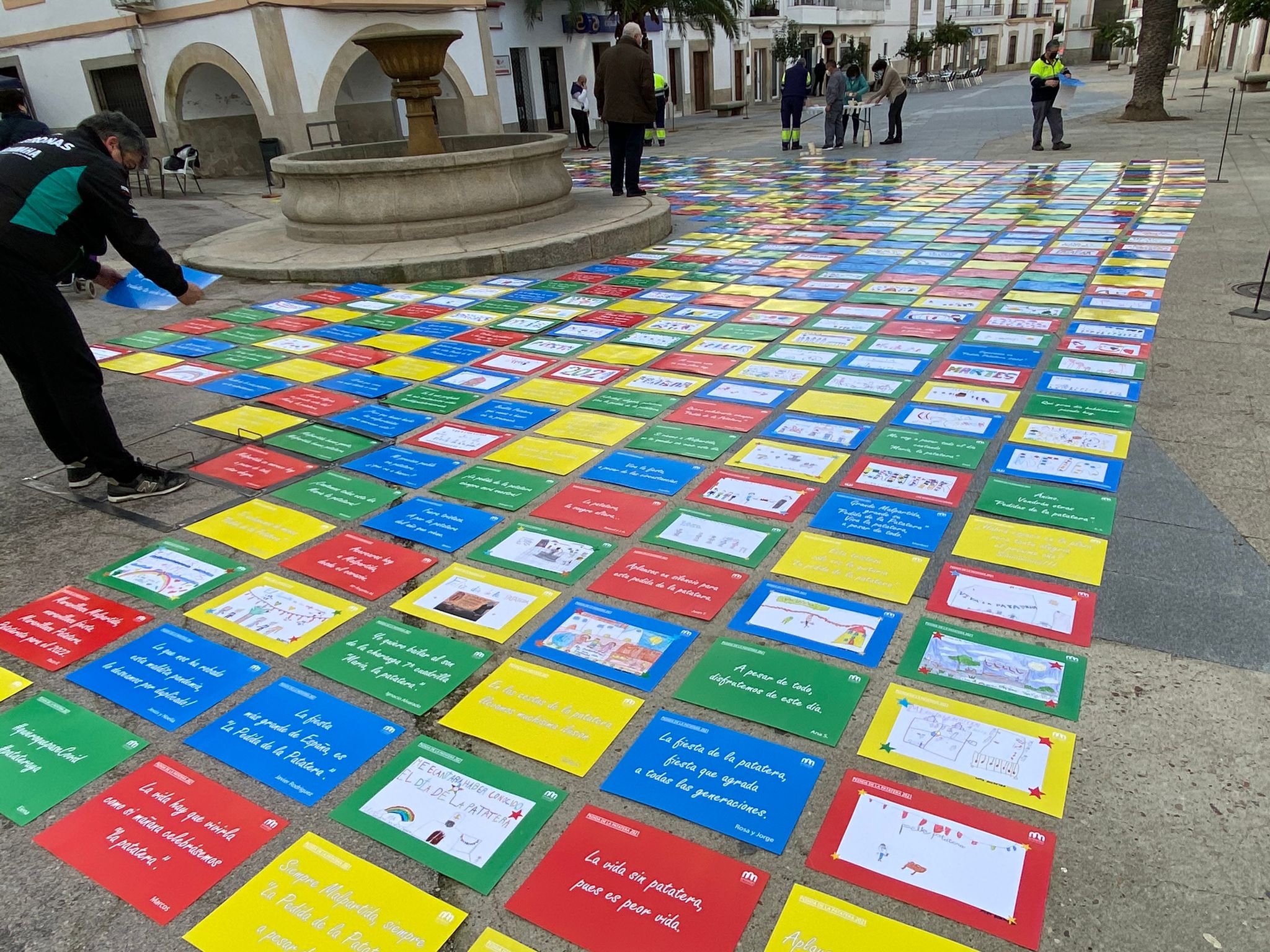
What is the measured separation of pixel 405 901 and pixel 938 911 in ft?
4.12

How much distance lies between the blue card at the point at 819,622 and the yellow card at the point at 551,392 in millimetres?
2324

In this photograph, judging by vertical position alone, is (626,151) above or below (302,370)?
above

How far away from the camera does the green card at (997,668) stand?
263 cm

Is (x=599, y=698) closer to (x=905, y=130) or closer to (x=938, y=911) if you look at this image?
(x=938, y=911)

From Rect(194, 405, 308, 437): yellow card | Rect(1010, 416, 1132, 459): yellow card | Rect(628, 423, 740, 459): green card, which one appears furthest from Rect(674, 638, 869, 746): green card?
Rect(194, 405, 308, 437): yellow card

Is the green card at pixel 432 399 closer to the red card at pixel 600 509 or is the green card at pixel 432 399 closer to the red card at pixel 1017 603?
the red card at pixel 600 509

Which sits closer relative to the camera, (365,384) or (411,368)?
(365,384)

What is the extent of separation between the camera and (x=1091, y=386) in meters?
4.99

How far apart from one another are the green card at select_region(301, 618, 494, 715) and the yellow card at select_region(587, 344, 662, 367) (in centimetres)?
309

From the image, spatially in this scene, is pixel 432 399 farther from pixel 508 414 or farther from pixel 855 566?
pixel 855 566

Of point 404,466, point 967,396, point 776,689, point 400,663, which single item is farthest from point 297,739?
point 967,396

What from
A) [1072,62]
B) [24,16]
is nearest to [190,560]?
[24,16]

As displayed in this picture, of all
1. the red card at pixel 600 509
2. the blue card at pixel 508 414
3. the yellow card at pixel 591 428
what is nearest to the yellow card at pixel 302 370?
the blue card at pixel 508 414

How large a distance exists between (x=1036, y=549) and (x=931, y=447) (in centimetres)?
102
